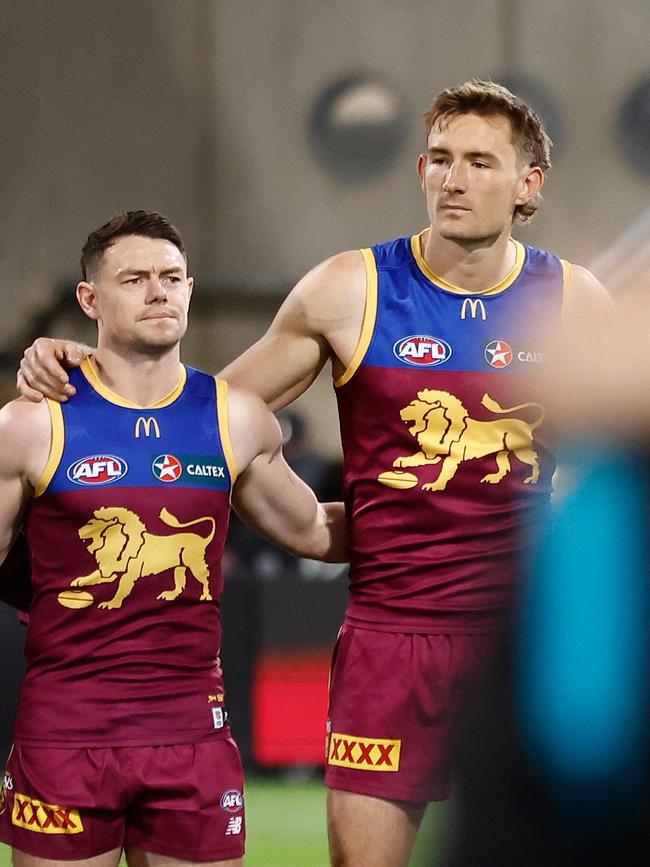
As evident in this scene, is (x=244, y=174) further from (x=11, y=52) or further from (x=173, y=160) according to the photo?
(x=11, y=52)

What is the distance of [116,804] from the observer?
2.72 m

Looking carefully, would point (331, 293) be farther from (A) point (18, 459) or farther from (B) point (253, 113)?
(B) point (253, 113)

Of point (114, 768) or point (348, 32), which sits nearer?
point (114, 768)

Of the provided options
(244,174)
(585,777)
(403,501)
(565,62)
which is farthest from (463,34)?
(585,777)

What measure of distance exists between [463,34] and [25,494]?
9303 millimetres

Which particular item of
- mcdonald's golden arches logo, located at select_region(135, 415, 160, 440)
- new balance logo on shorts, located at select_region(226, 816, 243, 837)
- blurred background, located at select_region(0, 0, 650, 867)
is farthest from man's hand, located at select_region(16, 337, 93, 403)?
blurred background, located at select_region(0, 0, 650, 867)

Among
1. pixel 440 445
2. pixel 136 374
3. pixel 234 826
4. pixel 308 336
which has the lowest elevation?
pixel 234 826

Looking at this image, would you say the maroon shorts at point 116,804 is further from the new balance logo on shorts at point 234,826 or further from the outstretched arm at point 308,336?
the outstretched arm at point 308,336

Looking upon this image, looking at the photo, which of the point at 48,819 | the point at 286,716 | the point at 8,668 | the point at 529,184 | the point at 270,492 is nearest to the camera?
the point at 48,819

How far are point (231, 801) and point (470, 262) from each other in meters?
1.22

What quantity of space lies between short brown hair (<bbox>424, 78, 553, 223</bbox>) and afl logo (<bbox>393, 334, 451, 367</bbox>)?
15.5 inches

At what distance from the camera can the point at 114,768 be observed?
2746mm

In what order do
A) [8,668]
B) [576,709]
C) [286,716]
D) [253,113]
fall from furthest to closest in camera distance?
[253,113], [286,716], [8,668], [576,709]

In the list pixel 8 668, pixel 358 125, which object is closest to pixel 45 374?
pixel 8 668
